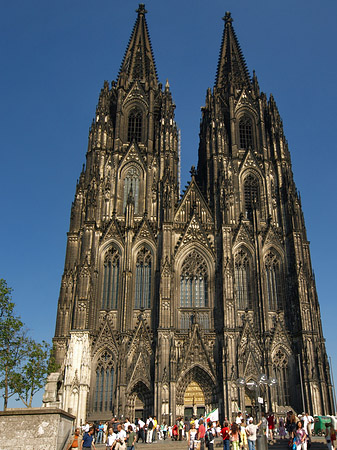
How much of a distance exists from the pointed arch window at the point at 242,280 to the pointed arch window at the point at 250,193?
4261 mm

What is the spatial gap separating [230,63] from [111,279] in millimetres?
29154

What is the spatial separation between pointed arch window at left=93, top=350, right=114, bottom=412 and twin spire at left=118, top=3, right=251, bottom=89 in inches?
1081

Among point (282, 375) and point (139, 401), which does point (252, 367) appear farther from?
point (139, 401)

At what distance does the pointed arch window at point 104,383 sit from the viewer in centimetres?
3444

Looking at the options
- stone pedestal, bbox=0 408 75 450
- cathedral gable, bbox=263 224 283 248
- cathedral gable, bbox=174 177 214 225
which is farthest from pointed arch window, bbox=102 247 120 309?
stone pedestal, bbox=0 408 75 450

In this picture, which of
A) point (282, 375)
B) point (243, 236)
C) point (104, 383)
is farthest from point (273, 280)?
point (104, 383)

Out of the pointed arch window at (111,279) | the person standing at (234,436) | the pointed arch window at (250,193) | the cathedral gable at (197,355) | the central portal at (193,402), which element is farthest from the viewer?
the pointed arch window at (250,193)

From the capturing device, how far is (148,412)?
34.5 meters

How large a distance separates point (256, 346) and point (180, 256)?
30.6 ft

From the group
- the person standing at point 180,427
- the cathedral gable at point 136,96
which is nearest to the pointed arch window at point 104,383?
the person standing at point 180,427

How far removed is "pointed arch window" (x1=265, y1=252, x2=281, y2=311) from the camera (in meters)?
39.0

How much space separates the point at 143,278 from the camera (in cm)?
3916

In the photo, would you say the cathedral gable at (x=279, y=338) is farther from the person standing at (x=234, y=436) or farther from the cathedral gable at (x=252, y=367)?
the person standing at (x=234, y=436)

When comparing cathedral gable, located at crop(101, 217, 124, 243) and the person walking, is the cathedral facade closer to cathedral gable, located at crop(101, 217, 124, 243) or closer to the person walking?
cathedral gable, located at crop(101, 217, 124, 243)
